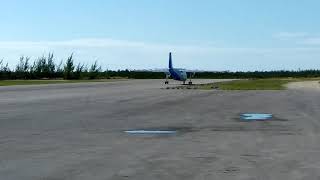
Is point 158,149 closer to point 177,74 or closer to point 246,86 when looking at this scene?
point 246,86

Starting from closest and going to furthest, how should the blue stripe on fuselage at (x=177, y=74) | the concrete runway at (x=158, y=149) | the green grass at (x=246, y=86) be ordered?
the concrete runway at (x=158, y=149), the green grass at (x=246, y=86), the blue stripe on fuselage at (x=177, y=74)

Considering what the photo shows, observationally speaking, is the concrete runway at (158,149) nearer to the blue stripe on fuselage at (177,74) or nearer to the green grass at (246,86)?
the green grass at (246,86)

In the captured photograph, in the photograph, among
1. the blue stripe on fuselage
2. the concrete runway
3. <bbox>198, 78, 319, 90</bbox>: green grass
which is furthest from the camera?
the blue stripe on fuselage

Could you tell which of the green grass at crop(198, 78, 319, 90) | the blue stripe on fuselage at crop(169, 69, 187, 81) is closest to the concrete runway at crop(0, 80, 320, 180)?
the green grass at crop(198, 78, 319, 90)

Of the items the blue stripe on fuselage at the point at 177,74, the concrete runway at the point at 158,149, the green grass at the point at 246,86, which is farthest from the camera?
the blue stripe on fuselage at the point at 177,74

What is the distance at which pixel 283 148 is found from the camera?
41.2 feet

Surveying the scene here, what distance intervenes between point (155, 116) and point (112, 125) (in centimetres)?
401

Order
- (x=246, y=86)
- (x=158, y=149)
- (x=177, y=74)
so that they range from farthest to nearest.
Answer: (x=177, y=74) < (x=246, y=86) < (x=158, y=149)

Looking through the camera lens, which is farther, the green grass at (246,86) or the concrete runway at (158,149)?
the green grass at (246,86)

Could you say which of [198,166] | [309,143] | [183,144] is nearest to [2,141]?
[183,144]

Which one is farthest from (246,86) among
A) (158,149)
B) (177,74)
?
(158,149)

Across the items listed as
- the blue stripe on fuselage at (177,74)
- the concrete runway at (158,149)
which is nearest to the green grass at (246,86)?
the blue stripe on fuselage at (177,74)

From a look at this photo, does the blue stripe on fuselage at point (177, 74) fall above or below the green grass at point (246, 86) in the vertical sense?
above

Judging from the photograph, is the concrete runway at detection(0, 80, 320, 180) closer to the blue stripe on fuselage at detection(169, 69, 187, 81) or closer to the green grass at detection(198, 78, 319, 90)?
the green grass at detection(198, 78, 319, 90)
